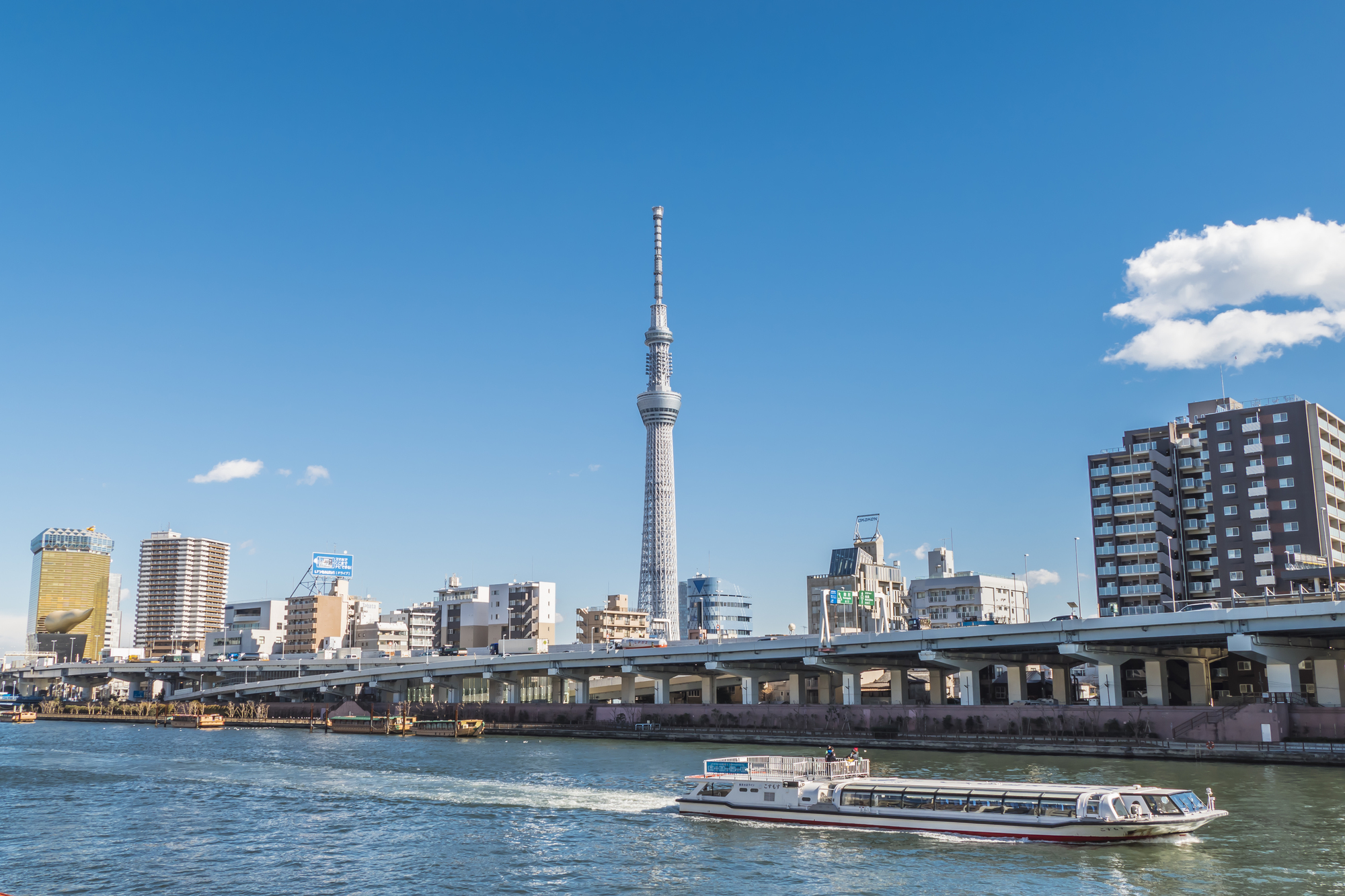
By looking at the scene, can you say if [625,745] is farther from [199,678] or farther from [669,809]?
[199,678]

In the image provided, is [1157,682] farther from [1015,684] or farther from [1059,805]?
[1059,805]

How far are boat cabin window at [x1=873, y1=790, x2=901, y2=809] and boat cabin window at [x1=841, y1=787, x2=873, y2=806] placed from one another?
254 millimetres

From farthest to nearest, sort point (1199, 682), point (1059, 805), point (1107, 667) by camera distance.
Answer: point (1199, 682) → point (1107, 667) → point (1059, 805)

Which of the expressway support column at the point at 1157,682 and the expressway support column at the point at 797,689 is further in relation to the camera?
the expressway support column at the point at 797,689

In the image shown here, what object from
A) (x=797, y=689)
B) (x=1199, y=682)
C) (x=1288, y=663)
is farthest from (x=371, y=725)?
(x=1288, y=663)

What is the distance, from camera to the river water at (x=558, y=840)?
122 ft

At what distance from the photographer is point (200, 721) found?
5266 inches

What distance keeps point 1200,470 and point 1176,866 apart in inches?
3968

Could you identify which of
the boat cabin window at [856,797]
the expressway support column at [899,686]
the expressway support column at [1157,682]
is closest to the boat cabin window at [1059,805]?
the boat cabin window at [856,797]

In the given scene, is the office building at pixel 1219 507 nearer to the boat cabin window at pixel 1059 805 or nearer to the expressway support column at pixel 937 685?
the expressway support column at pixel 937 685

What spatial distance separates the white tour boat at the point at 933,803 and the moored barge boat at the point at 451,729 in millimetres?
62415

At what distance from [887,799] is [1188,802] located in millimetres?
11650

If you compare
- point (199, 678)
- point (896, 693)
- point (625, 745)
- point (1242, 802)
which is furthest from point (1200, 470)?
point (199, 678)

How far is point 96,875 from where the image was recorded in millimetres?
39625
